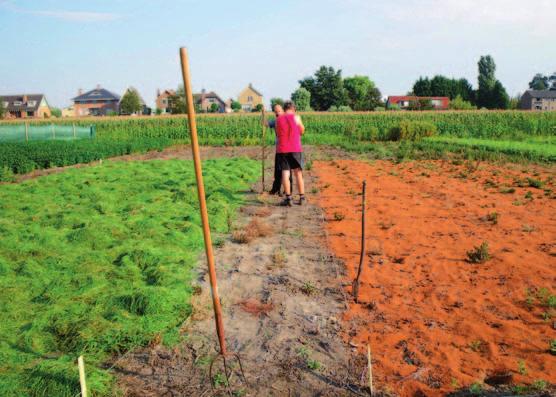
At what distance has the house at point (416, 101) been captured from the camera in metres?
Result: 53.9

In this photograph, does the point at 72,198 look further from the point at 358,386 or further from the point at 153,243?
the point at 358,386

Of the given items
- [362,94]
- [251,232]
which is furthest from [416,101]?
[251,232]

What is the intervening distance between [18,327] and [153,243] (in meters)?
2.26

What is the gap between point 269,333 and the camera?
371 cm

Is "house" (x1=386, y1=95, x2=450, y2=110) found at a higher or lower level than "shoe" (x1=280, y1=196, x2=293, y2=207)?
higher

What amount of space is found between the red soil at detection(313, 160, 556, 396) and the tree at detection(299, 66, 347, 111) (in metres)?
55.6

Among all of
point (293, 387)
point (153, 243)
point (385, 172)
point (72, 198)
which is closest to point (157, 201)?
point (72, 198)

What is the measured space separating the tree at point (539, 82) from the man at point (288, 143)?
12809 centimetres

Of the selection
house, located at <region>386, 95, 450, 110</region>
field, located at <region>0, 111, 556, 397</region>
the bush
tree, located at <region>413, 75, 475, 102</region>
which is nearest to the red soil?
field, located at <region>0, 111, 556, 397</region>

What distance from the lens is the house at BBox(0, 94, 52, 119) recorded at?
7600 centimetres

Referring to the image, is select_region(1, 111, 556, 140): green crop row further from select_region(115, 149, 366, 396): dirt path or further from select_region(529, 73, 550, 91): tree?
select_region(529, 73, 550, 91): tree

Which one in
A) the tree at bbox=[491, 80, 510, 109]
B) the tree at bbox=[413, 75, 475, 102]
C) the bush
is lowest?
the bush

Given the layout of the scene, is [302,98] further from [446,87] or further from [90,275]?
[90,275]

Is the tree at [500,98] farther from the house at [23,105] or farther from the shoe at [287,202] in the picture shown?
the house at [23,105]
